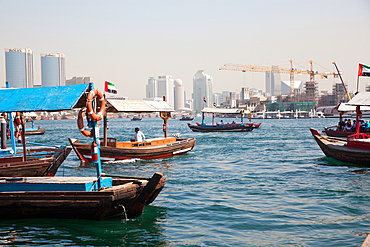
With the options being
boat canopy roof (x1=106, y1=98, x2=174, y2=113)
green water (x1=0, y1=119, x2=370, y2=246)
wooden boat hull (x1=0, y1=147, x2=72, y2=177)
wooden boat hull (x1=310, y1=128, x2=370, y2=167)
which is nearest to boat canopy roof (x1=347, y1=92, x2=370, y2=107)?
wooden boat hull (x1=310, y1=128, x2=370, y2=167)

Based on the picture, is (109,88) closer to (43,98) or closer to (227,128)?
(43,98)

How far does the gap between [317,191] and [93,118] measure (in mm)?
8483

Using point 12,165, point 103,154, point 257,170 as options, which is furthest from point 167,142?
point 12,165

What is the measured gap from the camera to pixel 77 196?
29.8ft

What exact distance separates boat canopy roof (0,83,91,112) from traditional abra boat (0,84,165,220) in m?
0.06

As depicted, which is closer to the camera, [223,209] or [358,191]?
[223,209]

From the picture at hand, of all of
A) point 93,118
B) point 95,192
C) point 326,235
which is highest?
point 93,118

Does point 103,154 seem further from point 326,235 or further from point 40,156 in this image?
point 326,235

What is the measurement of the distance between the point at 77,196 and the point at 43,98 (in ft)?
12.0

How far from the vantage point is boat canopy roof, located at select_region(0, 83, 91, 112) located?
33.7 feet

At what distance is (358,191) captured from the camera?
512 inches

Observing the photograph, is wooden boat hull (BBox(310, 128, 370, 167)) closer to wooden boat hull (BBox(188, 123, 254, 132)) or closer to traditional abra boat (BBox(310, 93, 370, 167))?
traditional abra boat (BBox(310, 93, 370, 167))

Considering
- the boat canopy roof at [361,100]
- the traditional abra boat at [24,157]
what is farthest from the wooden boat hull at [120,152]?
the boat canopy roof at [361,100]

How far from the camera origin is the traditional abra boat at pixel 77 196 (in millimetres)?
9094
